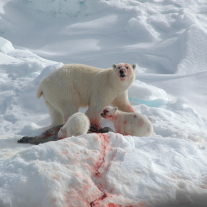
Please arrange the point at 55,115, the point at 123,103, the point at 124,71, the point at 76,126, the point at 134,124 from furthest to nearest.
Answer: the point at 55,115, the point at 123,103, the point at 124,71, the point at 134,124, the point at 76,126

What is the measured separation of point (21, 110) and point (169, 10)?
11.6 m

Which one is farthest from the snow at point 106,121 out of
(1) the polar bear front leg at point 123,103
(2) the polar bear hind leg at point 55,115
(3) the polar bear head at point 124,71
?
(3) the polar bear head at point 124,71

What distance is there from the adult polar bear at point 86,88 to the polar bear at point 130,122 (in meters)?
0.41

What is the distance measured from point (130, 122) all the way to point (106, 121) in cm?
87

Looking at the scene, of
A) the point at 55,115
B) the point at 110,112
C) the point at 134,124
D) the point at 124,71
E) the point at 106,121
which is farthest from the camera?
the point at 55,115

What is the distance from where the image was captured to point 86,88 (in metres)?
6.05

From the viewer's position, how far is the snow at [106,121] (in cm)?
280

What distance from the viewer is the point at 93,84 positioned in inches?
237

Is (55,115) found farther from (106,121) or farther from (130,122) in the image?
(130,122)

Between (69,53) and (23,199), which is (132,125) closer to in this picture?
(23,199)

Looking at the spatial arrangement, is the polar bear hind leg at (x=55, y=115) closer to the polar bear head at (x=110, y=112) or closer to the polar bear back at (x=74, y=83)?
the polar bear back at (x=74, y=83)

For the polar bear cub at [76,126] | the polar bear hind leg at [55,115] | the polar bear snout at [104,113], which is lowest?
the polar bear cub at [76,126]

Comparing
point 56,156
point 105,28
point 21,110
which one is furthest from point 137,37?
point 56,156

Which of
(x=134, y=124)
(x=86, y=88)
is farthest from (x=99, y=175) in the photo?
(x=86, y=88)
